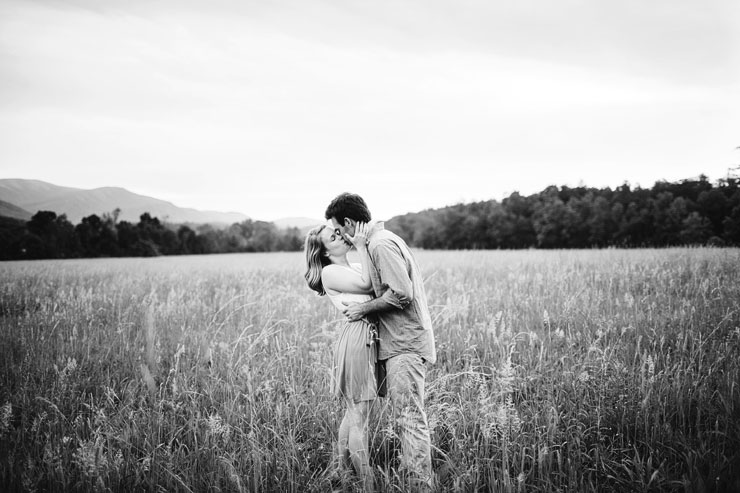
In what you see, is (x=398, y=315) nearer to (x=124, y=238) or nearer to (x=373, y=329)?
(x=373, y=329)

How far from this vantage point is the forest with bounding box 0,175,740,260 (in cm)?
3422

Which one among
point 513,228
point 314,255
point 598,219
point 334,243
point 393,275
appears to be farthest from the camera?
point 513,228

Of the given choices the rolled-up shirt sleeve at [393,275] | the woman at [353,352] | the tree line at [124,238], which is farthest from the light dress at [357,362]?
the tree line at [124,238]

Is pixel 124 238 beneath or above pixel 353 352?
above

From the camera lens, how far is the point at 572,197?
190 ft

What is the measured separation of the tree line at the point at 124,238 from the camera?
93.6 ft

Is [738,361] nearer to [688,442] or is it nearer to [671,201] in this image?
[688,442]

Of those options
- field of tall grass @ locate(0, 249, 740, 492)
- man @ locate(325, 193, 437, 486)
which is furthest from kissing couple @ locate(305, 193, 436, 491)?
field of tall grass @ locate(0, 249, 740, 492)

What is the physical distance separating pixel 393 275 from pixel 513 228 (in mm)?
64909

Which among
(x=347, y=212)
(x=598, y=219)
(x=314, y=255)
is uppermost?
(x=598, y=219)

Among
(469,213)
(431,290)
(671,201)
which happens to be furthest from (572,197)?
(431,290)

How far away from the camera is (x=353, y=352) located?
7.89 ft

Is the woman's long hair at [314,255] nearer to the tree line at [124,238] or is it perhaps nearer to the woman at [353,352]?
the woman at [353,352]

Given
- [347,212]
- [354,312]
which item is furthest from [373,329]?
[347,212]
